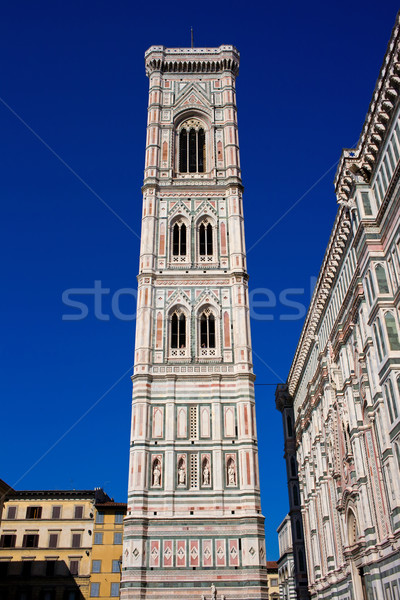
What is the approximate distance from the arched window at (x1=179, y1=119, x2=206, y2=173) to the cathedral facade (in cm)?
1573

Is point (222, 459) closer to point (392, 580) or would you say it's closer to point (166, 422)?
point (166, 422)

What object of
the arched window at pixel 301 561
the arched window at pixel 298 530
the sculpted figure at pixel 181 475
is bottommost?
the arched window at pixel 301 561

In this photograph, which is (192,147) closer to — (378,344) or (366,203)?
(366,203)

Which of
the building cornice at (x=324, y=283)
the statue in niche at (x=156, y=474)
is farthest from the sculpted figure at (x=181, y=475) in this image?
the building cornice at (x=324, y=283)

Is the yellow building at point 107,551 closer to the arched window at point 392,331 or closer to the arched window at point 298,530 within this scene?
the arched window at point 298,530

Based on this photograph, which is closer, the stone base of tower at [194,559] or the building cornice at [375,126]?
the building cornice at [375,126]

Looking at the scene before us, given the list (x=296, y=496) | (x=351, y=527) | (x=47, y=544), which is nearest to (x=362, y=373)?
(x=351, y=527)

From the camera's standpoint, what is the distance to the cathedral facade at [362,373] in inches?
722

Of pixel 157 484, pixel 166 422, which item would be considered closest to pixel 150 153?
pixel 166 422

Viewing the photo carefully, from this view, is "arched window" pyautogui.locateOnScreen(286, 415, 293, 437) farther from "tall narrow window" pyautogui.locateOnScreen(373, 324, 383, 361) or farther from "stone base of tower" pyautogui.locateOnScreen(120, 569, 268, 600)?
"tall narrow window" pyautogui.locateOnScreen(373, 324, 383, 361)

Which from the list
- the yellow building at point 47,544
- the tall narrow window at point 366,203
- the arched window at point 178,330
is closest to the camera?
the tall narrow window at point 366,203

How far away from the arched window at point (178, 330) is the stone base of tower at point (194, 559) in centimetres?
969

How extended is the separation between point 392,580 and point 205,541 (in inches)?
484

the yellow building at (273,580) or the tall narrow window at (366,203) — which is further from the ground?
the tall narrow window at (366,203)
